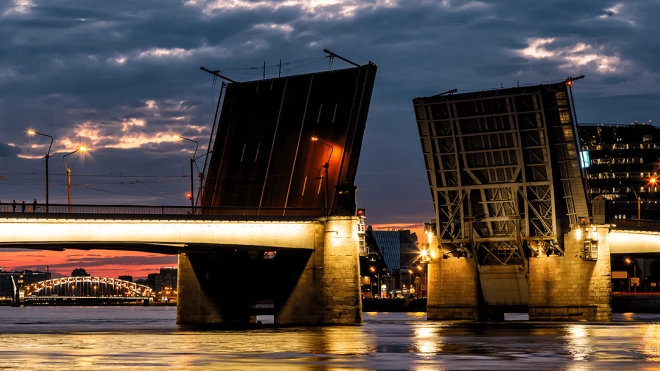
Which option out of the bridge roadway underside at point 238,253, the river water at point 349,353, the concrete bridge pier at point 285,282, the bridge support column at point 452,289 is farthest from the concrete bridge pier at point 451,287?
the river water at point 349,353

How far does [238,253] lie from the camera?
69.8m

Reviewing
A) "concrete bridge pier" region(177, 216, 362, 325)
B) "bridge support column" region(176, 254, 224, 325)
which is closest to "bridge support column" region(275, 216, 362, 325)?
"concrete bridge pier" region(177, 216, 362, 325)

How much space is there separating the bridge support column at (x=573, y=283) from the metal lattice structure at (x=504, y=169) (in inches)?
32.4

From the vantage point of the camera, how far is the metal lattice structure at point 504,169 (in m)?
61.2

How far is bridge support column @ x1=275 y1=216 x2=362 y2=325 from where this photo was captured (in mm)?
61781

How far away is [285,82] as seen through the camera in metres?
62.7

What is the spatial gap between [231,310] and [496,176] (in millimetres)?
17625

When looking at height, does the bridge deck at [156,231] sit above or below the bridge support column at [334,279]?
above

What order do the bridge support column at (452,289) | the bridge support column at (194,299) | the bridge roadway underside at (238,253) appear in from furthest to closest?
1. the bridge support column at (452,289)
2. the bridge support column at (194,299)
3. the bridge roadway underside at (238,253)

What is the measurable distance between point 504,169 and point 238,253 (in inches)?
648

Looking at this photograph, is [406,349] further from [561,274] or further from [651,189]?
[651,189]

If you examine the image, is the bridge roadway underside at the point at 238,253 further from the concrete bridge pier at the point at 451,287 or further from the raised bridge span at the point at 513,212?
the concrete bridge pier at the point at 451,287

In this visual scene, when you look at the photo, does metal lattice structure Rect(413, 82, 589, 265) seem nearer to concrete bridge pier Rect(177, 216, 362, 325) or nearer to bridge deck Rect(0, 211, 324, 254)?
concrete bridge pier Rect(177, 216, 362, 325)

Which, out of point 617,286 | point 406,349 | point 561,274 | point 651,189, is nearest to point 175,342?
point 406,349
